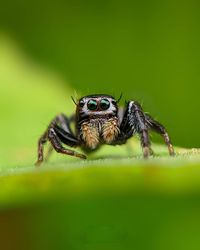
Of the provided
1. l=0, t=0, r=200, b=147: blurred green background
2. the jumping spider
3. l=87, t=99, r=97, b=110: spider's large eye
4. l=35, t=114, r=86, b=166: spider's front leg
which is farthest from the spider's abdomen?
l=0, t=0, r=200, b=147: blurred green background

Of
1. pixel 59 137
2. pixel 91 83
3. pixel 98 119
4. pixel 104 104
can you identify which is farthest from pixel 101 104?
pixel 91 83

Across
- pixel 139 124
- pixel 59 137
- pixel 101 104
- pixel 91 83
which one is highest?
pixel 91 83

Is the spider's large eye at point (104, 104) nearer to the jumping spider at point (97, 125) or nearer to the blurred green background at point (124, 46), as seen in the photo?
the jumping spider at point (97, 125)

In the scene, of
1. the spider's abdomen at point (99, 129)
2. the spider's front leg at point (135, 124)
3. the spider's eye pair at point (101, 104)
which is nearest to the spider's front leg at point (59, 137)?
the spider's abdomen at point (99, 129)

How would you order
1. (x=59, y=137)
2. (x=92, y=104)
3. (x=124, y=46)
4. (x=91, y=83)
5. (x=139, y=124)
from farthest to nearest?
(x=91, y=83), (x=124, y=46), (x=59, y=137), (x=92, y=104), (x=139, y=124)

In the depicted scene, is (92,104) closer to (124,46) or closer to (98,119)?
(98,119)

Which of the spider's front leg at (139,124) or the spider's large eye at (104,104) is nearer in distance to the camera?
the spider's front leg at (139,124)

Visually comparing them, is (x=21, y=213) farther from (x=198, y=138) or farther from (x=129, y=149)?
(x=198, y=138)
